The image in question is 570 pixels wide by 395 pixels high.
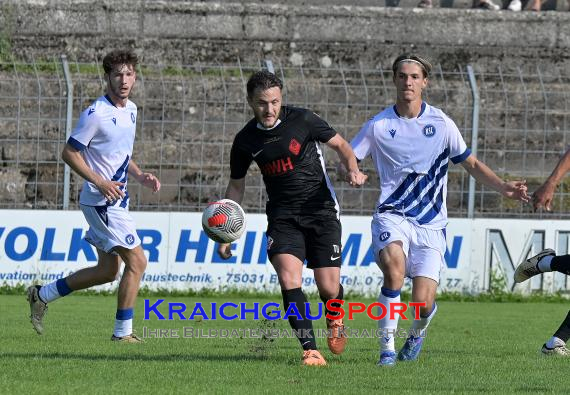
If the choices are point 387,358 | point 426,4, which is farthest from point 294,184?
point 426,4

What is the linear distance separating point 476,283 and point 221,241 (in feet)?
28.6

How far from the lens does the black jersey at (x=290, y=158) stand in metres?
9.37

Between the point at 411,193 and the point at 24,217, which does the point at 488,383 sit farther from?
the point at 24,217

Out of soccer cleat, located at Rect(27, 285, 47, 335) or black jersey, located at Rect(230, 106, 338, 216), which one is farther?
soccer cleat, located at Rect(27, 285, 47, 335)

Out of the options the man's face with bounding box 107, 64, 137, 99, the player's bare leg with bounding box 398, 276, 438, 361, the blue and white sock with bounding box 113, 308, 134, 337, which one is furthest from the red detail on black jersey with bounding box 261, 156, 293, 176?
the blue and white sock with bounding box 113, 308, 134, 337

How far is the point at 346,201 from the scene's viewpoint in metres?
18.4

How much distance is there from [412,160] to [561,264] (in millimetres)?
1665

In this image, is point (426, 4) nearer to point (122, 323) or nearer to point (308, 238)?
point (122, 323)

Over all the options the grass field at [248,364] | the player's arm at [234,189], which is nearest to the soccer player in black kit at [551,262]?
the grass field at [248,364]

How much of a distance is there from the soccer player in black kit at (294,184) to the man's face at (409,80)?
0.58 metres

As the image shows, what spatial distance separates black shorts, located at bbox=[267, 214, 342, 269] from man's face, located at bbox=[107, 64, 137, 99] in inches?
85.3

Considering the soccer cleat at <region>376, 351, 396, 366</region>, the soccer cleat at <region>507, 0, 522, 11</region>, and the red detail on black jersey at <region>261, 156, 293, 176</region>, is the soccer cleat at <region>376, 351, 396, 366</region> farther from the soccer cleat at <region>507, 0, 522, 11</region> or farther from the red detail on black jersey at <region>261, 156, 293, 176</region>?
the soccer cleat at <region>507, 0, 522, 11</region>

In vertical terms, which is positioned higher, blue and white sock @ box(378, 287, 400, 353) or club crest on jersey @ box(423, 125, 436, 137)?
club crest on jersey @ box(423, 125, 436, 137)

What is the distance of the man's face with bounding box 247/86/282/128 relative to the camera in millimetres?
9195
